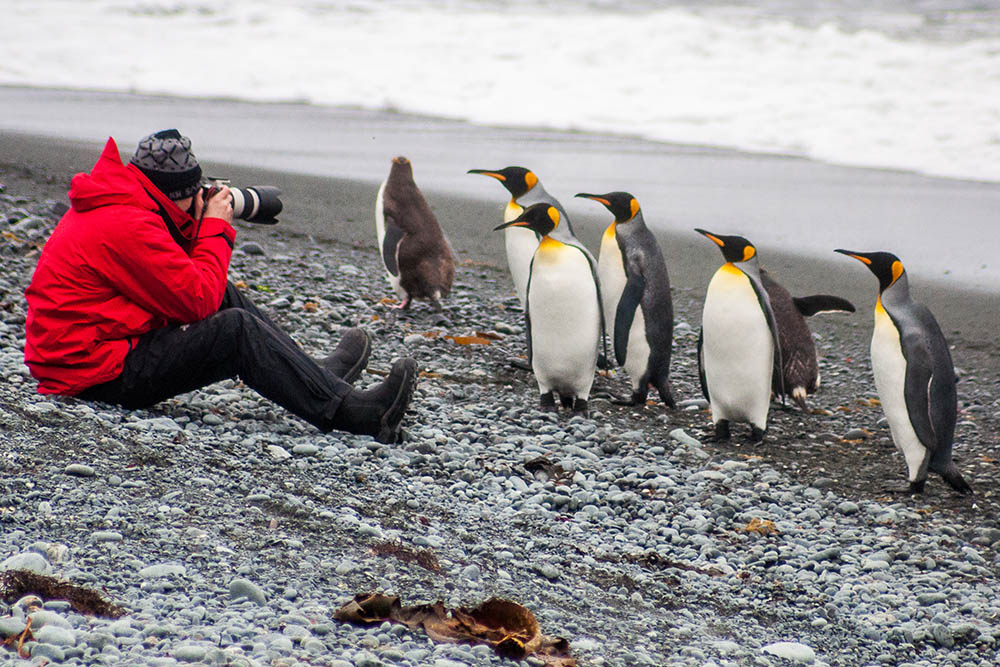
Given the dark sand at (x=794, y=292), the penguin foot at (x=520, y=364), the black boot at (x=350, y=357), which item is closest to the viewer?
the black boot at (x=350, y=357)

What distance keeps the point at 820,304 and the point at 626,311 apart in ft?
3.19

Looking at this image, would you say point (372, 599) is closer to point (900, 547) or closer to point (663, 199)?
point (900, 547)

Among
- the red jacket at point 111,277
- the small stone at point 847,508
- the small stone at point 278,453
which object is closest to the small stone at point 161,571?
the small stone at point 278,453

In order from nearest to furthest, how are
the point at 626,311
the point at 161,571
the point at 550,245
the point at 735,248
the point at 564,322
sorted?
1. the point at 161,571
2. the point at 735,248
3. the point at 564,322
4. the point at 550,245
5. the point at 626,311

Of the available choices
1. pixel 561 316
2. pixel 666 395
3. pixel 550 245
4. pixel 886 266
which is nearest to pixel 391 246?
pixel 550 245

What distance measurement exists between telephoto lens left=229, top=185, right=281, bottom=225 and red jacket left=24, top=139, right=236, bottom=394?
0.62ft

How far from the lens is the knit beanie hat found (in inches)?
139

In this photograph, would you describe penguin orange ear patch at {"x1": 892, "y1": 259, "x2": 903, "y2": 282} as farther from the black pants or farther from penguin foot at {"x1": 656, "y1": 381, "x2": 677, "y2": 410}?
the black pants

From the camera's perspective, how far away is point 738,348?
4.80 m

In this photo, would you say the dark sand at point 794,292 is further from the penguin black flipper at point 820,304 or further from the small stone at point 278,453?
the small stone at point 278,453

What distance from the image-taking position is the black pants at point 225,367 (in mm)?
3656

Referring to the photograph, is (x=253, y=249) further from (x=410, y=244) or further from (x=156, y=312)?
(x=156, y=312)

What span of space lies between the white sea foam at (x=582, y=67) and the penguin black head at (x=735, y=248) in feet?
22.3

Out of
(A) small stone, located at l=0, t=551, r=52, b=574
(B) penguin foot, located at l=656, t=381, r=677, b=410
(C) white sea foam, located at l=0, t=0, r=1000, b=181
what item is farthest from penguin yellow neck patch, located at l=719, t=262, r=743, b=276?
(C) white sea foam, located at l=0, t=0, r=1000, b=181
